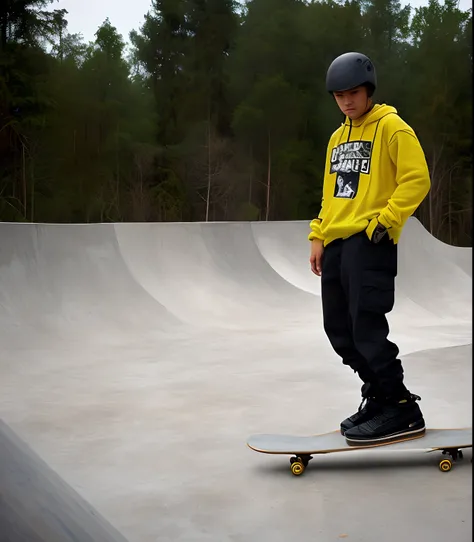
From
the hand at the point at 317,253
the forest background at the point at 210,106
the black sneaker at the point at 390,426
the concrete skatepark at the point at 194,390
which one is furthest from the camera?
the forest background at the point at 210,106

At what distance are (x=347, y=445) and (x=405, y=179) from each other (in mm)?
1122

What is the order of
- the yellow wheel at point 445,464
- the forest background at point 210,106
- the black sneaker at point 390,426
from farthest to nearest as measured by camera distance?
the forest background at point 210,106 < the black sneaker at point 390,426 < the yellow wheel at point 445,464

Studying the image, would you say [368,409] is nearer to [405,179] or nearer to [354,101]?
[405,179]

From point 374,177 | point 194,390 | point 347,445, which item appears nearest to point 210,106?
point 194,390

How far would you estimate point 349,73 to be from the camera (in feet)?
8.28

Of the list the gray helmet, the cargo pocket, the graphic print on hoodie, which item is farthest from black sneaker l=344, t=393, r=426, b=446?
the gray helmet

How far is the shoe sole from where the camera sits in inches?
106

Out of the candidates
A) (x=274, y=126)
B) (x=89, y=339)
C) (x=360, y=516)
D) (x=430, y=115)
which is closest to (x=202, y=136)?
(x=274, y=126)

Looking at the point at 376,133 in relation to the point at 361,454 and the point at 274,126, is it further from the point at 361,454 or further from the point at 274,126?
the point at 274,126

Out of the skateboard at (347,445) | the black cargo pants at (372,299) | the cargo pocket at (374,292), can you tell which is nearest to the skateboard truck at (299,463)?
the skateboard at (347,445)

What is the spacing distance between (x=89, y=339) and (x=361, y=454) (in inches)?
135

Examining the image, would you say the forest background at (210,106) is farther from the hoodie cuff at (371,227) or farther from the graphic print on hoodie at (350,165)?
the hoodie cuff at (371,227)

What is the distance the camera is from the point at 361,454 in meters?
2.85

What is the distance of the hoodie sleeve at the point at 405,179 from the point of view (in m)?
2.48
